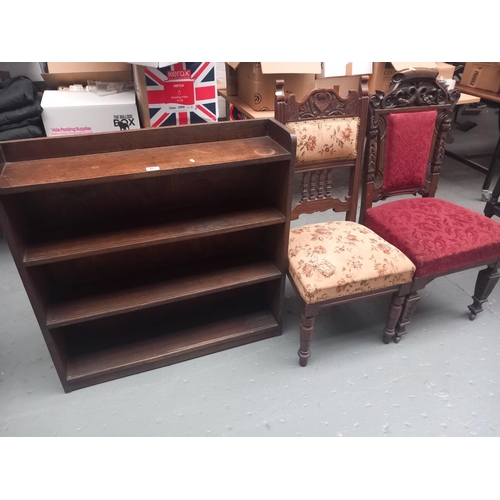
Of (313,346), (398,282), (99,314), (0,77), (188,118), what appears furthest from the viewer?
(0,77)

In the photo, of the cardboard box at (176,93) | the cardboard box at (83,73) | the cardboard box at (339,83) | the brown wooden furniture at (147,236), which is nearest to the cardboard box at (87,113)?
the cardboard box at (176,93)

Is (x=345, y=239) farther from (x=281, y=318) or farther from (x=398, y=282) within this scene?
(x=281, y=318)

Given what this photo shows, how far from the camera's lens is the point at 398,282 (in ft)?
5.48

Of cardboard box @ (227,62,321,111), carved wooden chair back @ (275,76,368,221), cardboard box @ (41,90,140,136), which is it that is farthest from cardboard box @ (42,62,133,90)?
carved wooden chair back @ (275,76,368,221)

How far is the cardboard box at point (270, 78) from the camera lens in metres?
2.42

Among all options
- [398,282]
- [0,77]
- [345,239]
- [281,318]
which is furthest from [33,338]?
[0,77]

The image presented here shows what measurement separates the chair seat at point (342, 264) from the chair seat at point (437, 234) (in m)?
0.08

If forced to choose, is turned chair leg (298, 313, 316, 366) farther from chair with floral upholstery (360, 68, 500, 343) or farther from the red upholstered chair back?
the red upholstered chair back

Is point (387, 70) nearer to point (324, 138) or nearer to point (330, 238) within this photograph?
point (324, 138)

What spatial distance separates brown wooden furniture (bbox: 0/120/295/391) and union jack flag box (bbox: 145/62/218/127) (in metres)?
0.77

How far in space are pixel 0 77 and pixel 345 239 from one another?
2639mm

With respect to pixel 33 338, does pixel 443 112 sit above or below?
above

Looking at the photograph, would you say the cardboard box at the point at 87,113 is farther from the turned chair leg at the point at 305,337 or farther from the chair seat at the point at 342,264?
the turned chair leg at the point at 305,337

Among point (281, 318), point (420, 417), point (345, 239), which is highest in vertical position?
point (345, 239)
